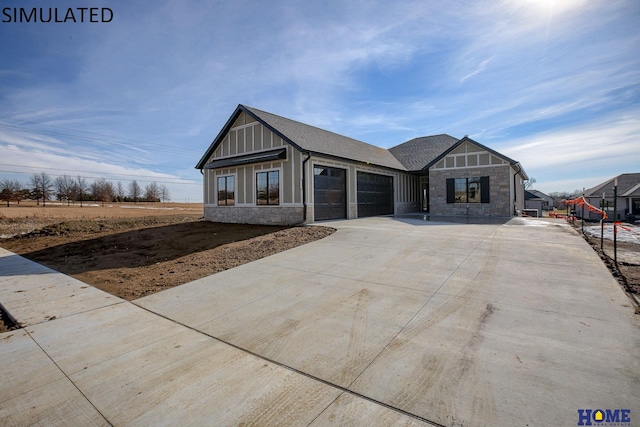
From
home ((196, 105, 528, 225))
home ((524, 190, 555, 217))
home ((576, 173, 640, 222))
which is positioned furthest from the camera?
home ((524, 190, 555, 217))

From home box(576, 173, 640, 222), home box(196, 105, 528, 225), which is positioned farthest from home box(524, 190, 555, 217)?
home box(196, 105, 528, 225)

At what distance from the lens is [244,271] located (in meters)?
6.60

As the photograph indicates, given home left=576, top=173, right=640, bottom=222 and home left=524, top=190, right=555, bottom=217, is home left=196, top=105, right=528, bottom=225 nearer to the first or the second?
home left=524, top=190, right=555, bottom=217

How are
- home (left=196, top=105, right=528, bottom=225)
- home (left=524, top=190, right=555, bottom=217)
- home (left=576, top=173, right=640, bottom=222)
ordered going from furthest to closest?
home (left=524, top=190, right=555, bottom=217), home (left=576, top=173, right=640, bottom=222), home (left=196, top=105, right=528, bottom=225)

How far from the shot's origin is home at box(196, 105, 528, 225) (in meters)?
13.9

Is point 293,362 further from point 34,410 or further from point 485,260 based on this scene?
point 485,260

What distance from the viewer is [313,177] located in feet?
45.7

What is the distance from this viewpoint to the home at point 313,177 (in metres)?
13.9

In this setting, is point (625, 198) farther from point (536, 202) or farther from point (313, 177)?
point (313, 177)

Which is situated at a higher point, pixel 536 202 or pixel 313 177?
pixel 313 177

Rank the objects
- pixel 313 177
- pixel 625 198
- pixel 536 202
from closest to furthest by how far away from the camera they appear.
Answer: pixel 313 177
pixel 625 198
pixel 536 202

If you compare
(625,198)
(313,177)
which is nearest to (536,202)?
(625,198)

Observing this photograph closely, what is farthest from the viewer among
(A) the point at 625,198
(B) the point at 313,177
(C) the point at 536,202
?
(C) the point at 536,202

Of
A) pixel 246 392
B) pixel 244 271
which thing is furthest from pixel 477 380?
pixel 244 271
